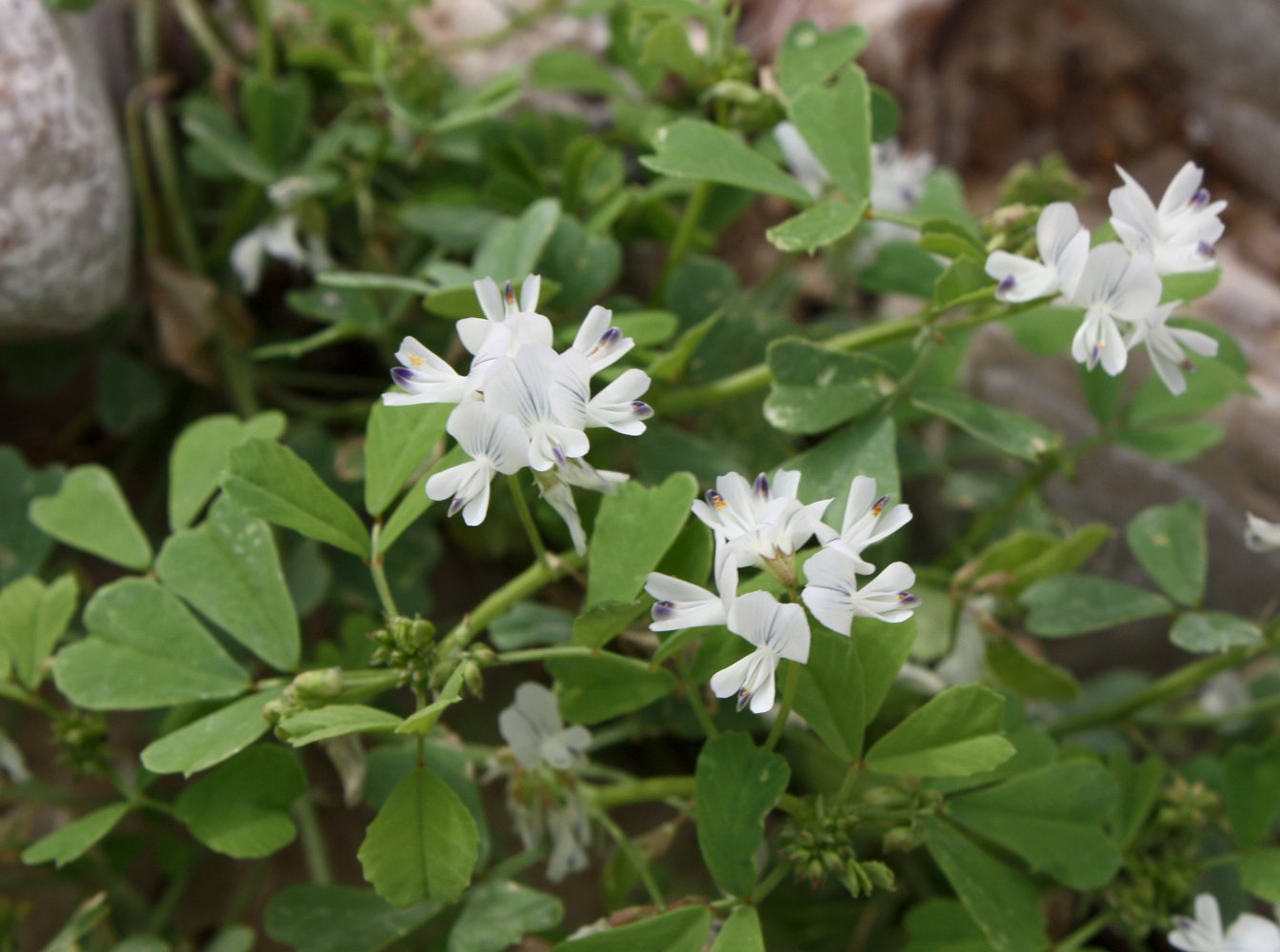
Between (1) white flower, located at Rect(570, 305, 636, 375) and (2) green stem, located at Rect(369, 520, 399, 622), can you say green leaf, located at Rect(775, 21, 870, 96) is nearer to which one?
(1) white flower, located at Rect(570, 305, 636, 375)

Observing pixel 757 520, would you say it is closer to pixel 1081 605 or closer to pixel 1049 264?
pixel 1049 264

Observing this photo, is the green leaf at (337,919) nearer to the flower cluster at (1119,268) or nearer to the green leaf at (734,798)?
the green leaf at (734,798)

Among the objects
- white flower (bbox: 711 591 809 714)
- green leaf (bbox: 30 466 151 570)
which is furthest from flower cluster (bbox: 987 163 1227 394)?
green leaf (bbox: 30 466 151 570)

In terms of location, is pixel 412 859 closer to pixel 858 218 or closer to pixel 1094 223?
pixel 858 218

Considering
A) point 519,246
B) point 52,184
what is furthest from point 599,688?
point 52,184

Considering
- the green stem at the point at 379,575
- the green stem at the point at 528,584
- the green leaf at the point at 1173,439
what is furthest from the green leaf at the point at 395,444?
the green leaf at the point at 1173,439

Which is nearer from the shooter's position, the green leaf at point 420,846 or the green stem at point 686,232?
the green leaf at point 420,846
